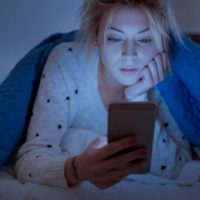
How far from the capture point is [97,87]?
2.77ft

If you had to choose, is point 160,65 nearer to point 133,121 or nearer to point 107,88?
point 107,88

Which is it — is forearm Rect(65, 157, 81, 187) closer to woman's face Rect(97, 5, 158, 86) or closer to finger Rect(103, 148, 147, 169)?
finger Rect(103, 148, 147, 169)

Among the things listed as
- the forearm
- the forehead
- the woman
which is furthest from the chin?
the forearm

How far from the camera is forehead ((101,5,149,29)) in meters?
0.73

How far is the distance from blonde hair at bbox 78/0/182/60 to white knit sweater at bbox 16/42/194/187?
0.17 feet

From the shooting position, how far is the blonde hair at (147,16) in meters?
0.74

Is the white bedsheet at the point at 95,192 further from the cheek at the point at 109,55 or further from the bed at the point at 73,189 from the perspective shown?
the cheek at the point at 109,55

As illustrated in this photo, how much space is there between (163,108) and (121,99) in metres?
0.10

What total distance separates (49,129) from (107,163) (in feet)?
0.67

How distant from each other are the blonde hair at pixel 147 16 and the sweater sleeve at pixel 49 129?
9 centimetres

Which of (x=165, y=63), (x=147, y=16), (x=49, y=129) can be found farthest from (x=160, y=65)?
(x=49, y=129)

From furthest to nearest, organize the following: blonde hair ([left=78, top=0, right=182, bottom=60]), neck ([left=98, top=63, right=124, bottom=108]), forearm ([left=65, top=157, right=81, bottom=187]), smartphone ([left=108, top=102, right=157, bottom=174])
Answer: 1. neck ([left=98, top=63, right=124, bottom=108])
2. blonde hair ([left=78, top=0, right=182, bottom=60])
3. forearm ([left=65, top=157, right=81, bottom=187])
4. smartphone ([left=108, top=102, right=157, bottom=174])

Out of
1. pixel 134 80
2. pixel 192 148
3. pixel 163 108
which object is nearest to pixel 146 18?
pixel 134 80

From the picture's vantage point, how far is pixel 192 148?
35.7 inches
